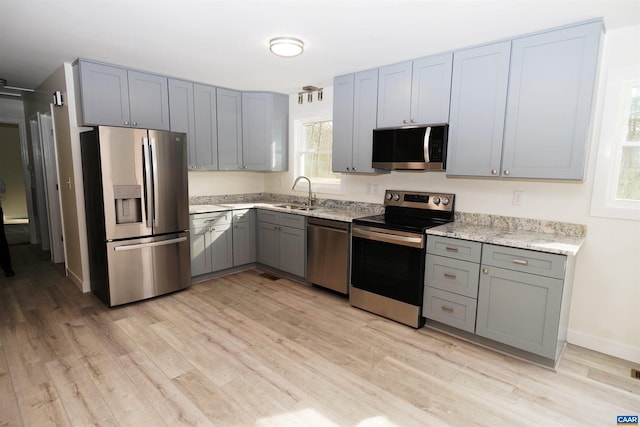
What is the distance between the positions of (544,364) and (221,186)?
165 inches

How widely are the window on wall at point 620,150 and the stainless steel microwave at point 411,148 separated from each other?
1.12 m

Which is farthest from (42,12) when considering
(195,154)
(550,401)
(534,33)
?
(550,401)

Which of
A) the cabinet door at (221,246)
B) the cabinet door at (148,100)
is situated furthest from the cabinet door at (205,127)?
the cabinet door at (221,246)

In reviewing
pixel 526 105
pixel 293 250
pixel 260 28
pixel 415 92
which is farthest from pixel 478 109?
pixel 293 250

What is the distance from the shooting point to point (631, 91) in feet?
7.97

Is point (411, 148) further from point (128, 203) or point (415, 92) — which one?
point (128, 203)

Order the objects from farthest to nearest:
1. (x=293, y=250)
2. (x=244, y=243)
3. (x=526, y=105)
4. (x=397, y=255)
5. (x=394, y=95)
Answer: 1. (x=244, y=243)
2. (x=293, y=250)
3. (x=394, y=95)
4. (x=397, y=255)
5. (x=526, y=105)

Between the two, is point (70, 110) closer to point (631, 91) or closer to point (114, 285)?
point (114, 285)

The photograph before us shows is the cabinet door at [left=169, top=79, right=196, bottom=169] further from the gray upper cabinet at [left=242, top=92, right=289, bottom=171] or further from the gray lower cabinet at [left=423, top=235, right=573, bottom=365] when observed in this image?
the gray lower cabinet at [left=423, top=235, right=573, bottom=365]

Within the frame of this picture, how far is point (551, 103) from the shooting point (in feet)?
8.00

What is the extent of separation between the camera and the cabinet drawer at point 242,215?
429cm

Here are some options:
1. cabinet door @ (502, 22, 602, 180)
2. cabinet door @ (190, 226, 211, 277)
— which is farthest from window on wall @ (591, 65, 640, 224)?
cabinet door @ (190, 226, 211, 277)

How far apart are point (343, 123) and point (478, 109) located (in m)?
1.41

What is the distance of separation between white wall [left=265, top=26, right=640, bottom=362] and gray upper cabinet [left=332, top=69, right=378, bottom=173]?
1.26 meters
